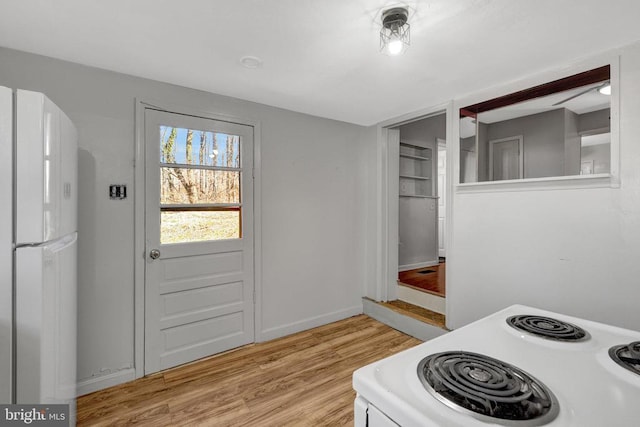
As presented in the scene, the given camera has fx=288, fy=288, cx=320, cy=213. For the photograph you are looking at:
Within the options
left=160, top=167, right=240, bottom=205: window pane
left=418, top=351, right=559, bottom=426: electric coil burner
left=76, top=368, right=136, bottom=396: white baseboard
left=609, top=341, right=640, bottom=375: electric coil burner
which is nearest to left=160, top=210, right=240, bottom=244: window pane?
left=160, top=167, right=240, bottom=205: window pane

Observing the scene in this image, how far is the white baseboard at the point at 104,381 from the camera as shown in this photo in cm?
206

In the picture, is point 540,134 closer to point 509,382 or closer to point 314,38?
point 314,38

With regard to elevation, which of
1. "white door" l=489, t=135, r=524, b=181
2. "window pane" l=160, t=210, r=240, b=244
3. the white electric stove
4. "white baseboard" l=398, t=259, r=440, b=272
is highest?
"white door" l=489, t=135, r=524, b=181

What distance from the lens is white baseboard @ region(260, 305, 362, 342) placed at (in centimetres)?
293

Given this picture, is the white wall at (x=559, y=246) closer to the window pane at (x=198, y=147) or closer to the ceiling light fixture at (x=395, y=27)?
the ceiling light fixture at (x=395, y=27)

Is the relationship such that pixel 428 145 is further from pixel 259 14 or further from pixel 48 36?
pixel 48 36

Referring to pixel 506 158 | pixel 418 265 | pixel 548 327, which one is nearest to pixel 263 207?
pixel 506 158

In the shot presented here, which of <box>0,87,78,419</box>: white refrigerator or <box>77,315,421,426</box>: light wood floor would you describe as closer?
<box>0,87,78,419</box>: white refrigerator

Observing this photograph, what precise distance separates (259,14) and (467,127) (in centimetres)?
202

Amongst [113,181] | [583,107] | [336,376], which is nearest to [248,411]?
[336,376]

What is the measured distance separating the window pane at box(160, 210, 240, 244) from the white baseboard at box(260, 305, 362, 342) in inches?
41.5

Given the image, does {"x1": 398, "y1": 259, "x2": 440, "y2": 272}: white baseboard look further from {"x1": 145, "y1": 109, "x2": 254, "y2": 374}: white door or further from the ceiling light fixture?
the ceiling light fixture

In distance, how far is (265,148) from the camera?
2887 mm

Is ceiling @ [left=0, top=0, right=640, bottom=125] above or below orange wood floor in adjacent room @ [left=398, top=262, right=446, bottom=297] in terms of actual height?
above
